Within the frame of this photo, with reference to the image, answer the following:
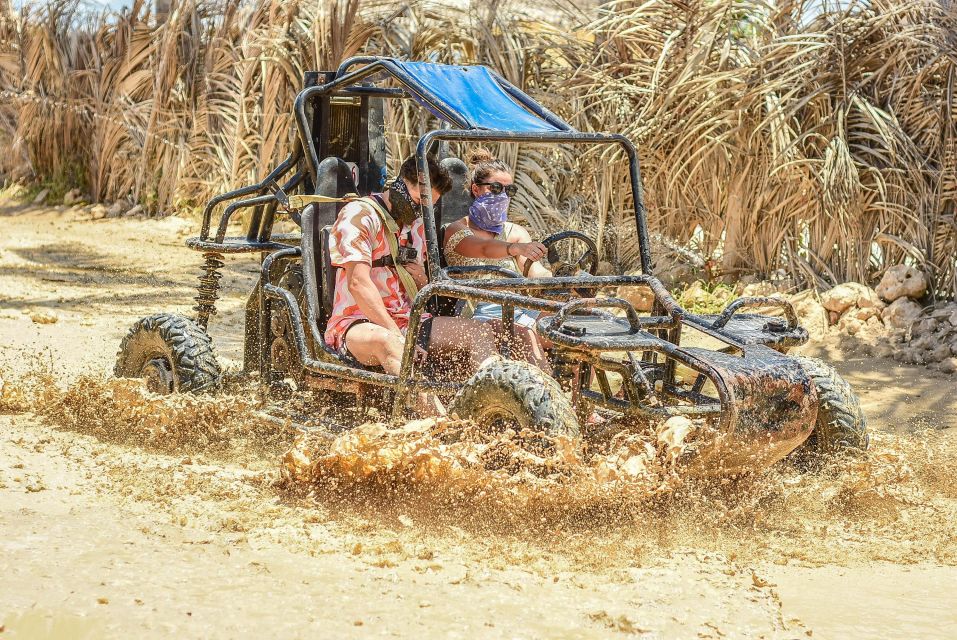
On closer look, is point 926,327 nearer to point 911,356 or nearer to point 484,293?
point 911,356

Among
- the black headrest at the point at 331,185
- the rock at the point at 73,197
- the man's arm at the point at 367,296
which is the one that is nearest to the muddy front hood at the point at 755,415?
the man's arm at the point at 367,296

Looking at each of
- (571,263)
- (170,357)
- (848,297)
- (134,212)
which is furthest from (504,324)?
(134,212)

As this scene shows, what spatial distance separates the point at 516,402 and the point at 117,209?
12066 millimetres

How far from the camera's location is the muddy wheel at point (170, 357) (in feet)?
19.4

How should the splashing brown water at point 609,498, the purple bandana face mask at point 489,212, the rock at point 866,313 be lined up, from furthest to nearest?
1. the rock at point 866,313
2. the purple bandana face mask at point 489,212
3. the splashing brown water at point 609,498

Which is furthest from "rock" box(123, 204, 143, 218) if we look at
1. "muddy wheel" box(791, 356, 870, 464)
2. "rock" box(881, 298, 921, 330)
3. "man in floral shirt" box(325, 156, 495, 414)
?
"muddy wheel" box(791, 356, 870, 464)

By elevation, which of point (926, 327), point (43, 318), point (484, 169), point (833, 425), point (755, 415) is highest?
point (484, 169)

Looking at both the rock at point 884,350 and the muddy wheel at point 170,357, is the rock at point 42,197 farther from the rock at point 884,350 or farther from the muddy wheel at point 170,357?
the rock at point 884,350

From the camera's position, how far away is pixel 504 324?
4723 mm

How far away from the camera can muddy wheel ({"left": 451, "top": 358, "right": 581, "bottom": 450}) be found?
4.20 metres

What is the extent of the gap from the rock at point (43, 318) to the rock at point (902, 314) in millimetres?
6027

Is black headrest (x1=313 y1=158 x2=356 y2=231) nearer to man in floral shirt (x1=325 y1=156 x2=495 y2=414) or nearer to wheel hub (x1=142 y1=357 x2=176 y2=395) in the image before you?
man in floral shirt (x1=325 y1=156 x2=495 y2=414)

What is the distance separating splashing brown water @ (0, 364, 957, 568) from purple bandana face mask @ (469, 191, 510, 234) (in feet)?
4.30

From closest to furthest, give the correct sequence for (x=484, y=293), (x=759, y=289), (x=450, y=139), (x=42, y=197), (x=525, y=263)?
(x=484, y=293)
(x=450, y=139)
(x=525, y=263)
(x=759, y=289)
(x=42, y=197)
